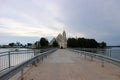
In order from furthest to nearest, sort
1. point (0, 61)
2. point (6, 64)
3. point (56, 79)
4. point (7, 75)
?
point (6, 64), point (0, 61), point (56, 79), point (7, 75)

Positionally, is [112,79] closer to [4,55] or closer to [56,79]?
[56,79]

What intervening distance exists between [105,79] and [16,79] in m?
3.96

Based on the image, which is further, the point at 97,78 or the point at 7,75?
the point at 97,78

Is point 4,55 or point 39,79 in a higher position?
point 4,55

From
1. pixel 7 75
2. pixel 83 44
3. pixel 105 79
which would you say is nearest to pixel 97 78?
pixel 105 79

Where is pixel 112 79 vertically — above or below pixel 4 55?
below

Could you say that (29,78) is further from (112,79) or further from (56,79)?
(112,79)

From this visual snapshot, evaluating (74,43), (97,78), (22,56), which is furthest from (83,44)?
(97,78)

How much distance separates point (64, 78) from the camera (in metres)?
10.5

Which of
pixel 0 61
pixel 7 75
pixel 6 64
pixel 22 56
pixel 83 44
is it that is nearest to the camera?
pixel 7 75

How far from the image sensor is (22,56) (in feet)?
67.6

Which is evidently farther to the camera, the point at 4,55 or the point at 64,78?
the point at 4,55

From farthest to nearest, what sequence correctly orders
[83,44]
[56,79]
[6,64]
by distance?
1. [83,44]
2. [6,64]
3. [56,79]

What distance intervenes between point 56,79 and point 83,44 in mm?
137439
